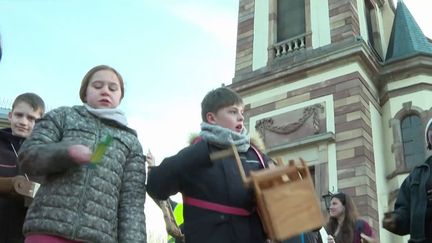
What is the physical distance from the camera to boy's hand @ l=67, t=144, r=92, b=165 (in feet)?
7.97

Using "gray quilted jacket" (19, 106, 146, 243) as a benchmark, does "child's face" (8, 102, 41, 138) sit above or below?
above

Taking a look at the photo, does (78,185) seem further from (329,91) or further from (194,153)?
(329,91)

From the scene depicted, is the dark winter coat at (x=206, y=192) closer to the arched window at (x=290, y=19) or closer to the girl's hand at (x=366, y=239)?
the girl's hand at (x=366, y=239)

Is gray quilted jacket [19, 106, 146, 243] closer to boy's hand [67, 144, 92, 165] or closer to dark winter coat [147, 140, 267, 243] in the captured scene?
boy's hand [67, 144, 92, 165]

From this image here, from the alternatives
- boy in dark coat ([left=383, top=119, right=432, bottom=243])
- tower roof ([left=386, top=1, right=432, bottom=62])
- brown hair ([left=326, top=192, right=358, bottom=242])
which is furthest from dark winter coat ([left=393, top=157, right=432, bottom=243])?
tower roof ([left=386, top=1, right=432, bottom=62])

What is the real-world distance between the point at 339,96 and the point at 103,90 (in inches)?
406

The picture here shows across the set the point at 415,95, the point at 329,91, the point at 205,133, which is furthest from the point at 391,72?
the point at 205,133

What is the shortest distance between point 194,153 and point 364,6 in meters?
13.7

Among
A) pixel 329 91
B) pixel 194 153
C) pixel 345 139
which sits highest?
pixel 329 91

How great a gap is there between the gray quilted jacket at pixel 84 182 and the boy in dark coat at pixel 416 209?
2279mm

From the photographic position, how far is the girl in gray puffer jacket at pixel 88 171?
2434 millimetres

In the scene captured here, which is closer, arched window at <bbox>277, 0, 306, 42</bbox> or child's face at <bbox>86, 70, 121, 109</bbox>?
child's face at <bbox>86, 70, 121, 109</bbox>

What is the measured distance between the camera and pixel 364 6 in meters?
15.3

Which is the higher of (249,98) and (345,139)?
(249,98)
